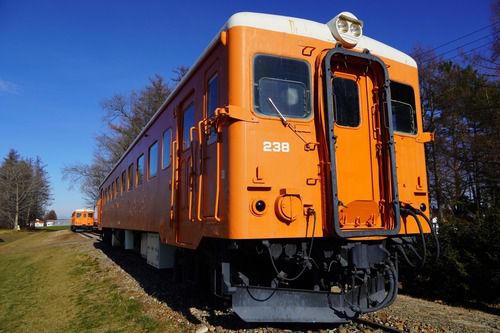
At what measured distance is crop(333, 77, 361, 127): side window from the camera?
5082 mm

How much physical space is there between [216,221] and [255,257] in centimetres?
80

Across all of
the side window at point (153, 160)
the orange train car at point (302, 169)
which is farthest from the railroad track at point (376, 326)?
the side window at point (153, 160)

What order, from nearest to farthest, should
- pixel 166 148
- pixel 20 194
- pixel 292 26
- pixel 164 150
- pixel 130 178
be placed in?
pixel 292 26 → pixel 166 148 → pixel 164 150 → pixel 130 178 → pixel 20 194

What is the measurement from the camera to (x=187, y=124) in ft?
21.0

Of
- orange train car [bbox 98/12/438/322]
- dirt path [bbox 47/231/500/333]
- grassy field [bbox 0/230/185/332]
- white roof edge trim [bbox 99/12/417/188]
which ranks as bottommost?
grassy field [bbox 0/230/185/332]

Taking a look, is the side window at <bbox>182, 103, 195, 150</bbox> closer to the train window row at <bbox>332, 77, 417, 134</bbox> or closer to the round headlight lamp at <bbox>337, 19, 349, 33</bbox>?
the train window row at <bbox>332, 77, 417, 134</bbox>

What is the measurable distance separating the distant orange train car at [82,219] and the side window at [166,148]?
1713 inches

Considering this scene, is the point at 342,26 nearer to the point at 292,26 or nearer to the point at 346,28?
the point at 346,28

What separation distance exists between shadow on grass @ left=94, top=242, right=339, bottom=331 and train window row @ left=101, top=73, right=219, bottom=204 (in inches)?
87.3

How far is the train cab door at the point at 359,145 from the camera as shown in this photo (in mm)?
4754

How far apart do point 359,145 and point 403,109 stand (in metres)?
1.10

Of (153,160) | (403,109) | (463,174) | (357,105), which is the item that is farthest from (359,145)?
(463,174)

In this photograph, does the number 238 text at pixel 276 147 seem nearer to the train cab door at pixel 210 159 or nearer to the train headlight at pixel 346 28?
the train cab door at pixel 210 159

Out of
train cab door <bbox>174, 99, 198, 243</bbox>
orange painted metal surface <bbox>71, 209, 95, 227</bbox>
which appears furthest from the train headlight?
orange painted metal surface <bbox>71, 209, 95, 227</bbox>
